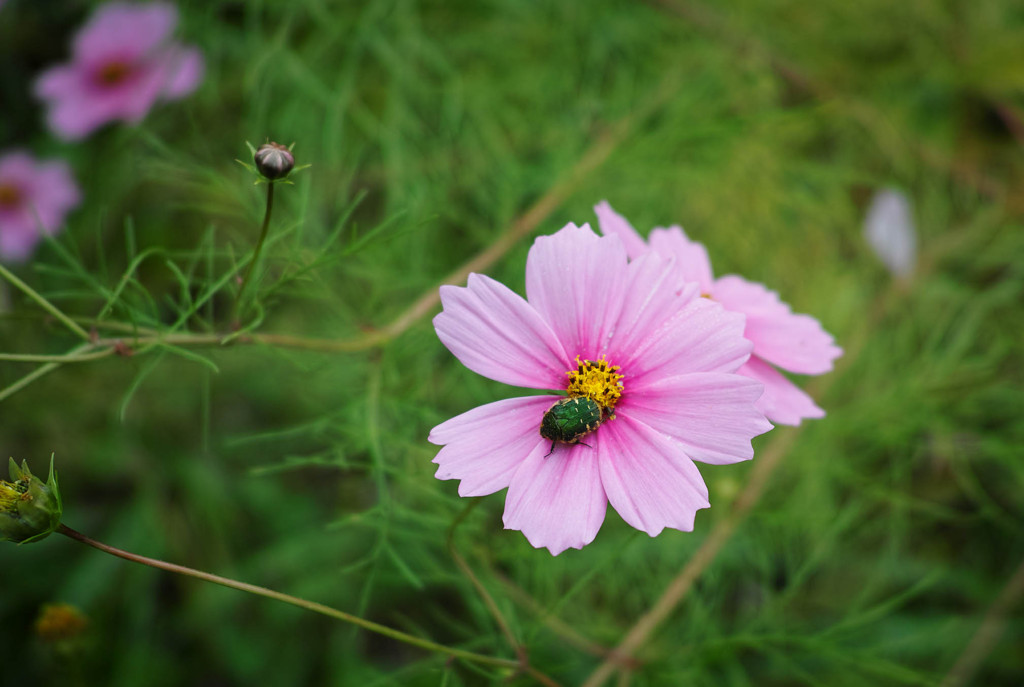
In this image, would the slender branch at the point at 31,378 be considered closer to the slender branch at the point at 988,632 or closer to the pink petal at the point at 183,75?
the pink petal at the point at 183,75

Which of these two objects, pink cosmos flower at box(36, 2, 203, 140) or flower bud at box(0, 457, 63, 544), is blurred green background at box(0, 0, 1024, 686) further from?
flower bud at box(0, 457, 63, 544)

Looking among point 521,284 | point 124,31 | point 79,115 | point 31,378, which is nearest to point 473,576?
point 31,378

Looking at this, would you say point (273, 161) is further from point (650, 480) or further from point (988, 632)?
point (988, 632)

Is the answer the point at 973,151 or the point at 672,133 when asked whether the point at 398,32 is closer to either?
the point at 672,133

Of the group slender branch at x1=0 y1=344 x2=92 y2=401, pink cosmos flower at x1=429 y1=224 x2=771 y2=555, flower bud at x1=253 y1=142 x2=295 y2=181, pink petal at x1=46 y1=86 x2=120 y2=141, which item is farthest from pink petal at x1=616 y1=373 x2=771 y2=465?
pink petal at x1=46 y1=86 x2=120 y2=141

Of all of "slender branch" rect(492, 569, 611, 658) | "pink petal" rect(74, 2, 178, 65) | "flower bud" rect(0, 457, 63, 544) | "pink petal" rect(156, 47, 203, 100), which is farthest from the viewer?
"pink petal" rect(74, 2, 178, 65)

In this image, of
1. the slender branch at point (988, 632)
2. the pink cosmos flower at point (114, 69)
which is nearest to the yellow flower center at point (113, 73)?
the pink cosmos flower at point (114, 69)
